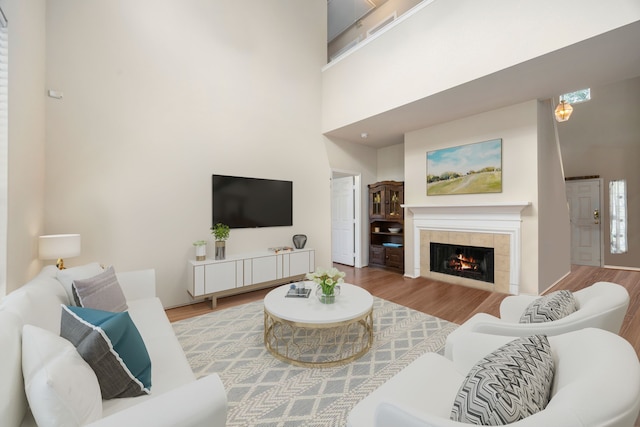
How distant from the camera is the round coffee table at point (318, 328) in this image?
2.00m

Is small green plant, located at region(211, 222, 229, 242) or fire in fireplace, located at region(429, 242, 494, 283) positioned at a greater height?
small green plant, located at region(211, 222, 229, 242)

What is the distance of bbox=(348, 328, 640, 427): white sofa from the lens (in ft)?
1.94

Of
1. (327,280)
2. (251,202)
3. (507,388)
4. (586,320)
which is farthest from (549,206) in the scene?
(251,202)

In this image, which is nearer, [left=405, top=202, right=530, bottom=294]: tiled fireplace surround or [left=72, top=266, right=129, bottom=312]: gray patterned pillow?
[left=72, top=266, right=129, bottom=312]: gray patterned pillow

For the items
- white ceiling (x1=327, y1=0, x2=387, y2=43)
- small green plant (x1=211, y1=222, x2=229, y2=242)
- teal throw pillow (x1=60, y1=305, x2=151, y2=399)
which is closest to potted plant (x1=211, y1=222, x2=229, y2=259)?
small green plant (x1=211, y1=222, x2=229, y2=242)

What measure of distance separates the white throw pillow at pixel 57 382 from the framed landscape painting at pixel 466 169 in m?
4.37

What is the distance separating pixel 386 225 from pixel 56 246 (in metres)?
5.03

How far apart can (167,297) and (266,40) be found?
400 cm

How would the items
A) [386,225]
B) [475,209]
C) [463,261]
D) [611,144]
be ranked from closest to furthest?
[475,209] < [463,261] < [611,144] < [386,225]

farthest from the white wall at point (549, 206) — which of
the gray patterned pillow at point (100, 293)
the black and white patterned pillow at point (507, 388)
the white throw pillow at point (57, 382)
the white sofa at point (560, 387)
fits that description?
the gray patterned pillow at point (100, 293)

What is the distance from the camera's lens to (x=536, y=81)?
291 cm

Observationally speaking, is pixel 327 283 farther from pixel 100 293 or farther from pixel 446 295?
pixel 446 295

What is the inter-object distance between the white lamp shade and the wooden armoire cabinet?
4.52m

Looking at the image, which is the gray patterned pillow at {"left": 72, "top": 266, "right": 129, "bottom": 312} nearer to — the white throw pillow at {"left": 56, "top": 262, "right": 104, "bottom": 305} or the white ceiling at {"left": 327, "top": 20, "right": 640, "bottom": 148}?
the white throw pillow at {"left": 56, "top": 262, "right": 104, "bottom": 305}
